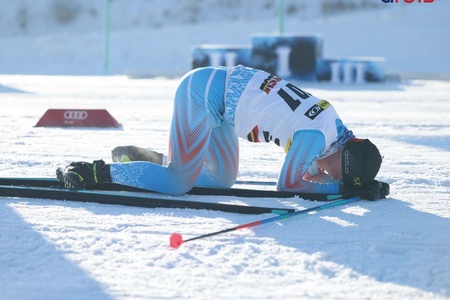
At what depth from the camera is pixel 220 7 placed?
122 ft

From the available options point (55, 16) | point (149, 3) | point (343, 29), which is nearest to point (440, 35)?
point (343, 29)

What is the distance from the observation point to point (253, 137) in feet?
17.9

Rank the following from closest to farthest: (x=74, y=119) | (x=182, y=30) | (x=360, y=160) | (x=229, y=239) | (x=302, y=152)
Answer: (x=229, y=239) < (x=302, y=152) < (x=360, y=160) < (x=74, y=119) < (x=182, y=30)

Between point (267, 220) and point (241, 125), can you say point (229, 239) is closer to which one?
point (267, 220)

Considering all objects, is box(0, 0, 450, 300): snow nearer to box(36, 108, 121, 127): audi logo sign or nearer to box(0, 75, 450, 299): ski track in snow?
box(0, 75, 450, 299): ski track in snow

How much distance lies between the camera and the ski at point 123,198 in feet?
16.7

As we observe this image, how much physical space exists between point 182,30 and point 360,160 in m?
27.1

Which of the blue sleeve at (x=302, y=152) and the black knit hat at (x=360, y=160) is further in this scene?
the black knit hat at (x=360, y=160)

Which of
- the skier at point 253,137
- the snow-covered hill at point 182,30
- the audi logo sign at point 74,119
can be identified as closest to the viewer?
the skier at point 253,137

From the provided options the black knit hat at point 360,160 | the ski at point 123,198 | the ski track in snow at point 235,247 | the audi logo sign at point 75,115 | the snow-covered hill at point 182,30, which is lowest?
A: the ski track in snow at point 235,247

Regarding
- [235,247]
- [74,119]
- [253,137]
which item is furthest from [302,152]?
[74,119]

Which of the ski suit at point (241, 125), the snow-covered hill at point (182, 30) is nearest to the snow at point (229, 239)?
the ski suit at point (241, 125)

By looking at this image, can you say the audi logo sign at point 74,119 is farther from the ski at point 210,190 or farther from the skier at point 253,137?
the skier at point 253,137

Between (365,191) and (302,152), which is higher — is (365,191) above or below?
below
